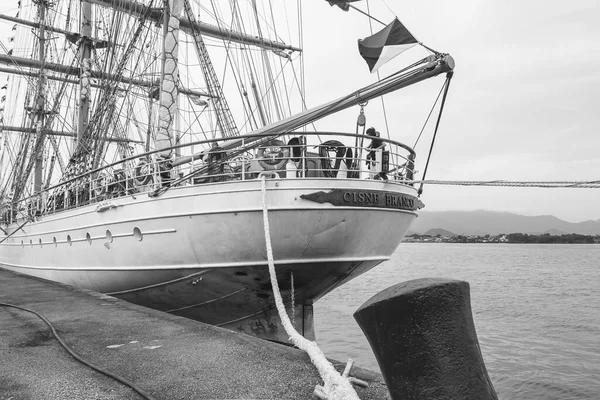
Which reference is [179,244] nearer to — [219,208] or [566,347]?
[219,208]

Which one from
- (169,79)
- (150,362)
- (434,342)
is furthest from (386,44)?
(434,342)

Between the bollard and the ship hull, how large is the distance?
5.05 m

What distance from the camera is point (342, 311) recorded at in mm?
20312

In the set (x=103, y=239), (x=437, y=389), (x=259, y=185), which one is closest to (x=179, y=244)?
(x=259, y=185)

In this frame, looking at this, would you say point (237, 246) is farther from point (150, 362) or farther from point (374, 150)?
point (150, 362)

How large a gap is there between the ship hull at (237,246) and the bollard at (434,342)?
16.6 ft

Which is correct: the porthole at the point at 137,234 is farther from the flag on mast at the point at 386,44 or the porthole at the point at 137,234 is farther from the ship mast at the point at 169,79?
the flag on mast at the point at 386,44

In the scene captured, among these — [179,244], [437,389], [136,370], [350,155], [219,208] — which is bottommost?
[136,370]

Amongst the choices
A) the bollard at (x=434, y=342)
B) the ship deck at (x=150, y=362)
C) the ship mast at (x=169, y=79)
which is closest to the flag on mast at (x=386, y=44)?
the ship deck at (x=150, y=362)

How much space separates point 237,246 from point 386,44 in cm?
439

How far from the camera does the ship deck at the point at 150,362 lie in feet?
12.1

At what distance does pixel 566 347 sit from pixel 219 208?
11972 mm

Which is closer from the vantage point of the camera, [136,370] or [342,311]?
[136,370]

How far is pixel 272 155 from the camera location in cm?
852
